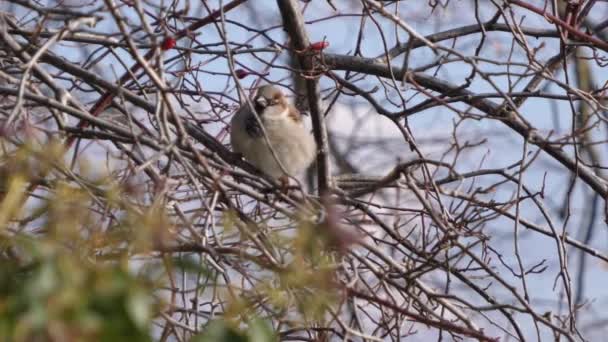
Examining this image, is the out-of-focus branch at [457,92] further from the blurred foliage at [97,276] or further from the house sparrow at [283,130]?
the blurred foliage at [97,276]

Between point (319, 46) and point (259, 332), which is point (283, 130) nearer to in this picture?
point (319, 46)

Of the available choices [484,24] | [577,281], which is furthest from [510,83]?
[577,281]

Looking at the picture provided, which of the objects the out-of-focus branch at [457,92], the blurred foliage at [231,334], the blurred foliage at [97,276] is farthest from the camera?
Answer: the out-of-focus branch at [457,92]

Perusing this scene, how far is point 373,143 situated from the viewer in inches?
407

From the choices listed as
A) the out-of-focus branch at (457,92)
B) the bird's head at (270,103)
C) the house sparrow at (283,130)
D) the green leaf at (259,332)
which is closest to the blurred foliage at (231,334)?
the green leaf at (259,332)

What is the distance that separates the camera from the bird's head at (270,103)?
4.61 metres

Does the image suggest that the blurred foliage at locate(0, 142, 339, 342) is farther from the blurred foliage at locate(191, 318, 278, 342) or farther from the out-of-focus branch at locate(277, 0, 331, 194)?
the out-of-focus branch at locate(277, 0, 331, 194)

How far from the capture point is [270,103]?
15.2 feet

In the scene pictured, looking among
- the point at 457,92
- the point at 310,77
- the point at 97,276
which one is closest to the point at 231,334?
the point at 97,276

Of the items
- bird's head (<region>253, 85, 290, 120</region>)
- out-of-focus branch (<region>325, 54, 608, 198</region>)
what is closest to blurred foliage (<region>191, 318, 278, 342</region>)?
out-of-focus branch (<region>325, 54, 608, 198</region>)

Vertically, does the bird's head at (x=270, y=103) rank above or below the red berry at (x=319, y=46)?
above

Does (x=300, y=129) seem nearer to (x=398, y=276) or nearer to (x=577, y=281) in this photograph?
(x=398, y=276)

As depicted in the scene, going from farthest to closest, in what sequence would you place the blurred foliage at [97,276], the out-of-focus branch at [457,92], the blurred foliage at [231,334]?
the out-of-focus branch at [457,92]
the blurred foliage at [231,334]
the blurred foliage at [97,276]

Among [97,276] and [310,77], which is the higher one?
[310,77]
